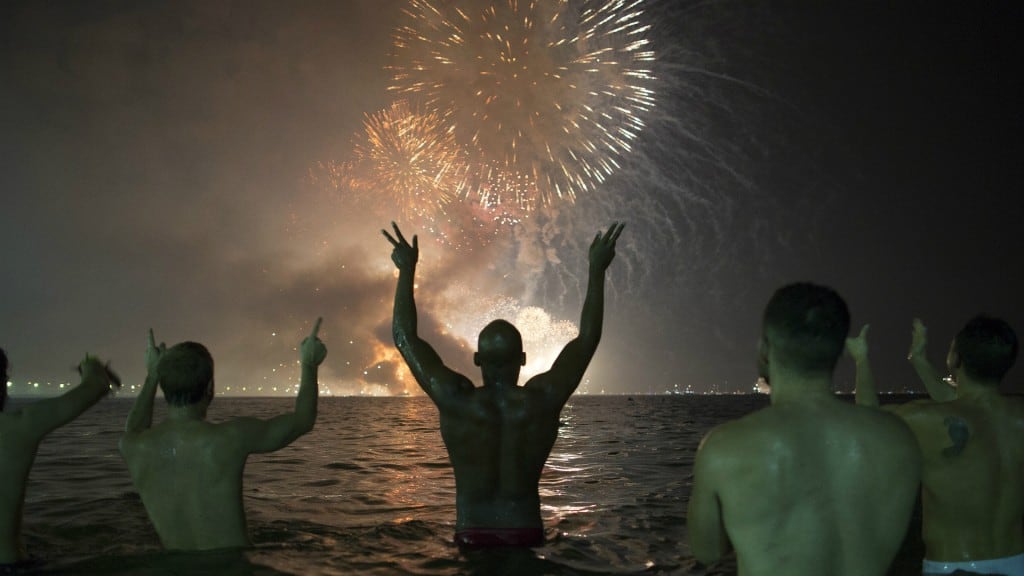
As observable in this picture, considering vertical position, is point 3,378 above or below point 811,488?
above

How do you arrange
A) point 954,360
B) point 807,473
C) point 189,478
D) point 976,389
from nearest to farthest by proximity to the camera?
point 807,473
point 976,389
point 954,360
point 189,478

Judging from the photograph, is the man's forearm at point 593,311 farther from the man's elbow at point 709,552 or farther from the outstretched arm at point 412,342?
the man's elbow at point 709,552

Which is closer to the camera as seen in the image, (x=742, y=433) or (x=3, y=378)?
(x=742, y=433)

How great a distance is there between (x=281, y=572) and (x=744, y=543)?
179 inches

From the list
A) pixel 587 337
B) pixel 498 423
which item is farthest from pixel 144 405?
pixel 587 337

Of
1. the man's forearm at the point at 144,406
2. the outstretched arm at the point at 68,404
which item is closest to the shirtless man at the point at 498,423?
the man's forearm at the point at 144,406

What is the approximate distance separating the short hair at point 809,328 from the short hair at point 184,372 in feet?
12.6

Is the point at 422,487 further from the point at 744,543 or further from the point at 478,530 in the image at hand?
the point at 744,543

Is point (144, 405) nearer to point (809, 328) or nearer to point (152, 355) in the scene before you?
point (152, 355)

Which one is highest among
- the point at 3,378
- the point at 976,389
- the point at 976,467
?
the point at 3,378

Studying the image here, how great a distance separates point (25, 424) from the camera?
5551 millimetres

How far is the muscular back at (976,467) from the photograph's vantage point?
4637 mm

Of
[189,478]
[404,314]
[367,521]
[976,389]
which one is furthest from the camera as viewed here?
[367,521]

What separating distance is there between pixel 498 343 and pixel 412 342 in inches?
29.6
